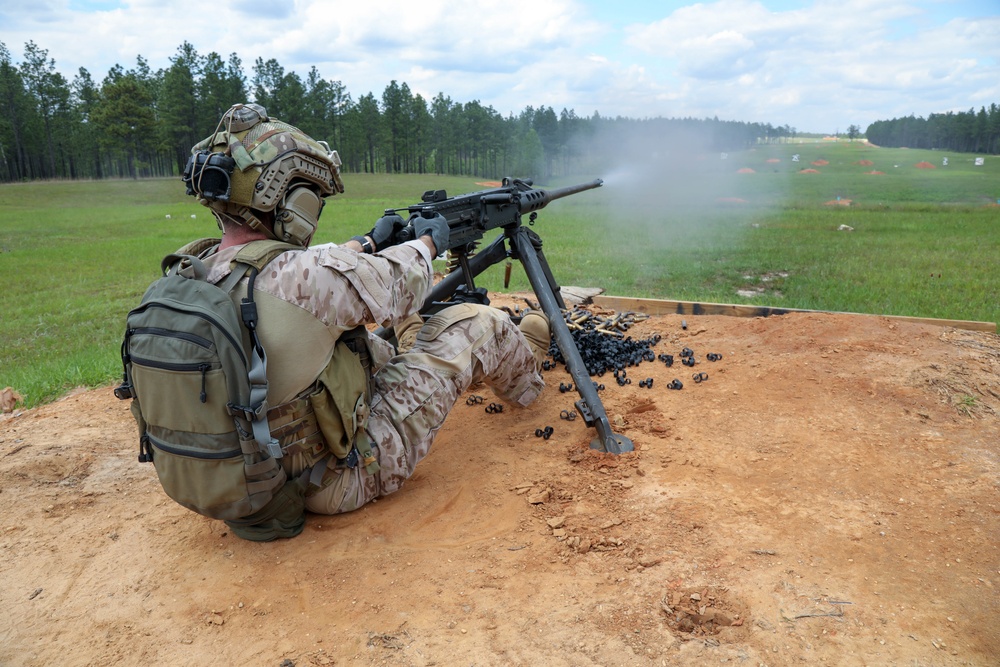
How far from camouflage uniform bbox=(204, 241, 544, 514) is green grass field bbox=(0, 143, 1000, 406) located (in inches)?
120

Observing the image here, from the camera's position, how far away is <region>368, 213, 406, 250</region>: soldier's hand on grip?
155 inches

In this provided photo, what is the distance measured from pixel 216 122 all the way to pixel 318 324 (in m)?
57.4

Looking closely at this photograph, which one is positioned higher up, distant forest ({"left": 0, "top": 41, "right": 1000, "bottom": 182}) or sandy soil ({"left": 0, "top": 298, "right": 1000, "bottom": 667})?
distant forest ({"left": 0, "top": 41, "right": 1000, "bottom": 182})

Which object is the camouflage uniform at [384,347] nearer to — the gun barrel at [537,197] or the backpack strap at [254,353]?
the backpack strap at [254,353]

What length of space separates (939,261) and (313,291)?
1186 cm

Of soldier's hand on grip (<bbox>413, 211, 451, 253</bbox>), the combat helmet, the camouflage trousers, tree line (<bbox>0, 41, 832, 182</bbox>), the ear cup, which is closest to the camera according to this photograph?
the combat helmet

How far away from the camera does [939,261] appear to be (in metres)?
11.1

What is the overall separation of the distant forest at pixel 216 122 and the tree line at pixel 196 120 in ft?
0.33

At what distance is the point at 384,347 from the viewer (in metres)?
3.85

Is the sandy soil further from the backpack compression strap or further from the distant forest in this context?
the distant forest

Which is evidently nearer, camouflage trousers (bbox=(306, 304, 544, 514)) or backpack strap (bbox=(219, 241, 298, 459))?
backpack strap (bbox=(219, 241, 298, 459))

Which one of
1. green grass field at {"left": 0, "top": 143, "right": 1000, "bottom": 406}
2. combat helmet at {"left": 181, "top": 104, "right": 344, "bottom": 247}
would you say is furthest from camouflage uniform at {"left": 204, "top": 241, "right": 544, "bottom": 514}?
green grass field at {"left": 0, "top": 143, "right": 1000, "bottom": 406}

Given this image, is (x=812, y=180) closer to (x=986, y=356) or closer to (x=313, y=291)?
(x=986, y=356)

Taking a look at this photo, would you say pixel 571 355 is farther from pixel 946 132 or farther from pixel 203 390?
pixel 946 132
